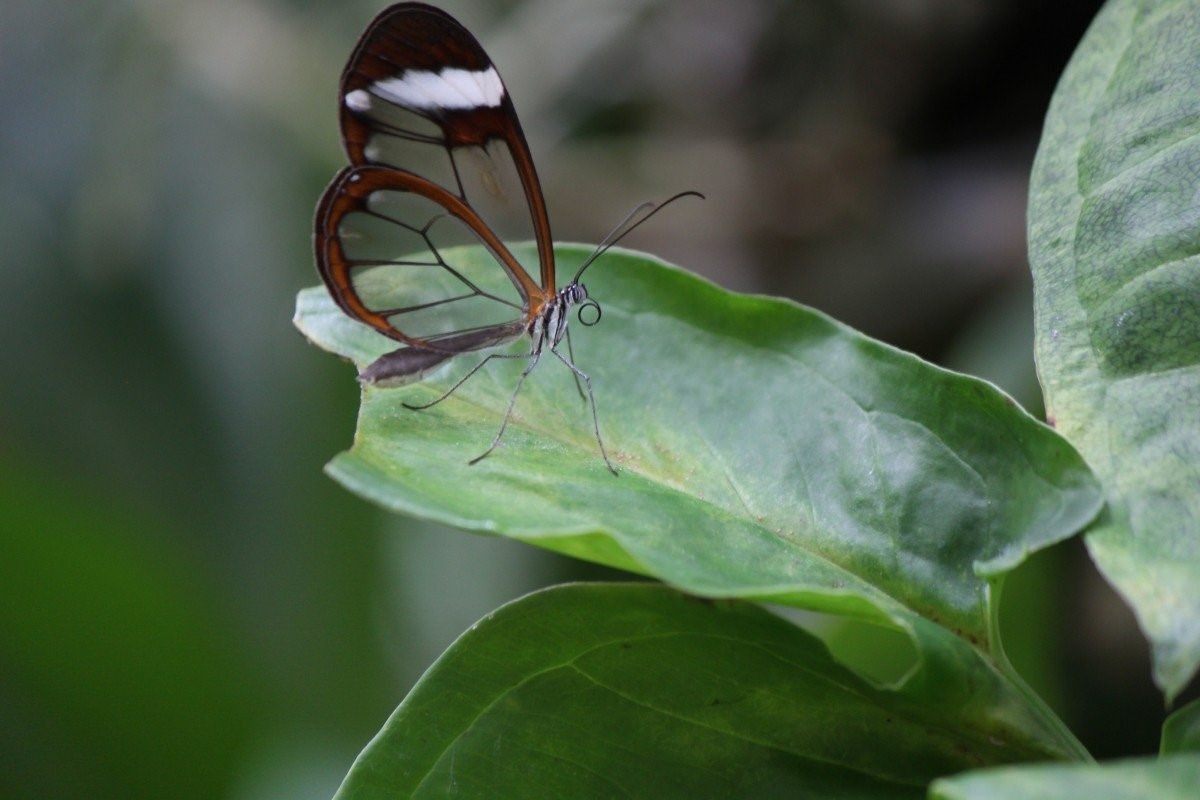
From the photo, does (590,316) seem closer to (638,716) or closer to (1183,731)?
(638,716)

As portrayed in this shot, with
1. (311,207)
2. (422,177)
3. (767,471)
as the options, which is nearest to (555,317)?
(422,177)

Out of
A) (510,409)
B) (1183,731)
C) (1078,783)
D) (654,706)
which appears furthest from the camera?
(510,409)

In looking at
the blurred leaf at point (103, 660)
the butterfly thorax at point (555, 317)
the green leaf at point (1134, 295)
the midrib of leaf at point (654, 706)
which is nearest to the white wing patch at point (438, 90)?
the butterfly thorax at point (555, 317)

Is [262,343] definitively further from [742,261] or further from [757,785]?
[757,785]

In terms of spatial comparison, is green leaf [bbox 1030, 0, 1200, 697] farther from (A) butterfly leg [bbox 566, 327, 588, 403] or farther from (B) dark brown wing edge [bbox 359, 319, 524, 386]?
(B) dark brown wing edge [bbox 359, 319, 524, 386]

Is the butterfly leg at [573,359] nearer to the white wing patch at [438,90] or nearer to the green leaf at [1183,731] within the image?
the white wing patch at [438,90]
